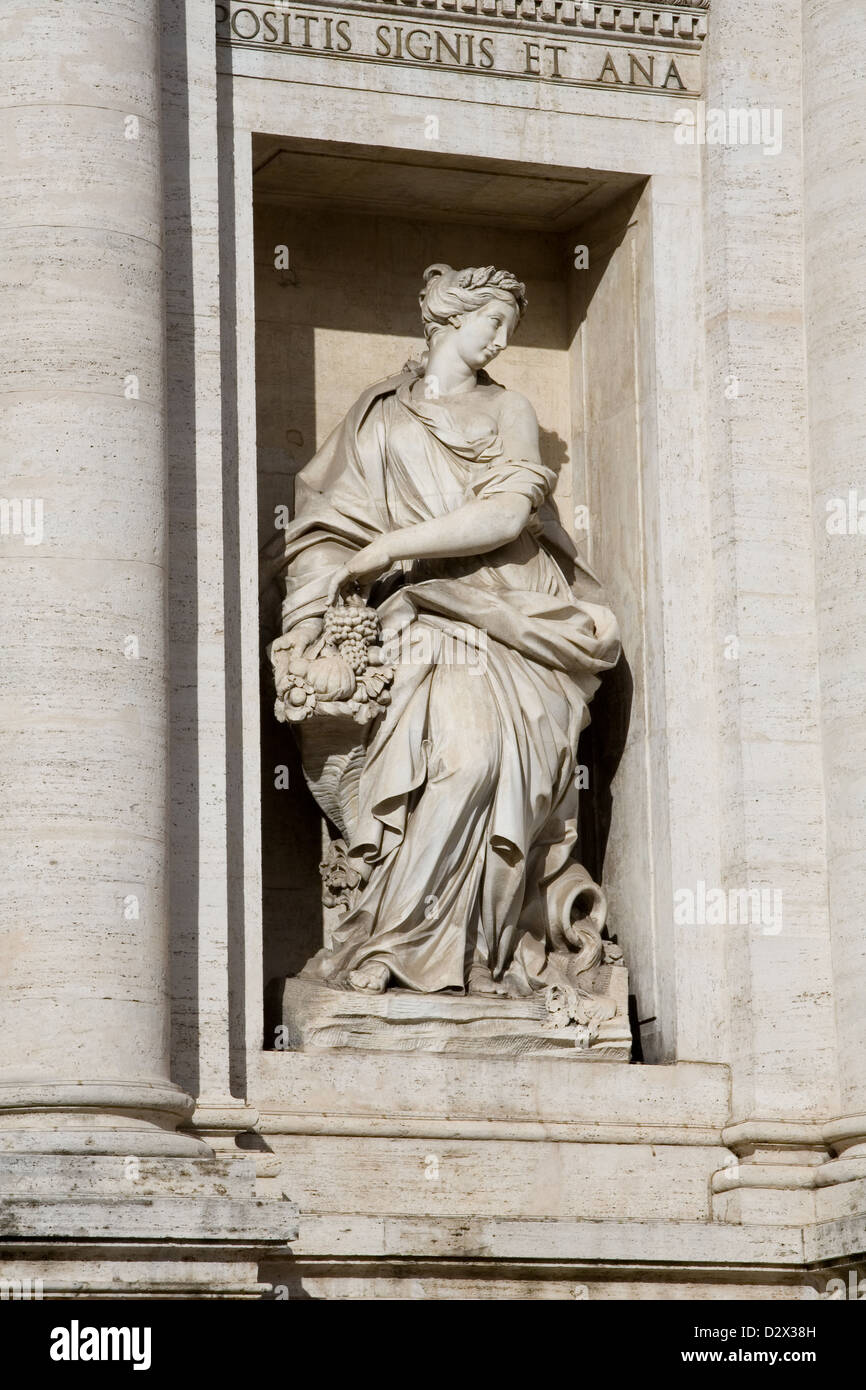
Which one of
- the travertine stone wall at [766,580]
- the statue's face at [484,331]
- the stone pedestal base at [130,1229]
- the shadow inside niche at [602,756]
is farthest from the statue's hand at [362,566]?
the stone pedestal base at [130,1229]

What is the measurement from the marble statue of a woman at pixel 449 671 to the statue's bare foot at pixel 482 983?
13 mm

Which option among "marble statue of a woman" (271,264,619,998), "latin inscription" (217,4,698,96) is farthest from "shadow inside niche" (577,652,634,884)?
"latin inscription" (217,4,698,96)

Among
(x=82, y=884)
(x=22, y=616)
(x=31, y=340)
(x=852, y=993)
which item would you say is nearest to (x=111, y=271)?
(x=31, y=340)

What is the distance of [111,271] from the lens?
13.2 metres

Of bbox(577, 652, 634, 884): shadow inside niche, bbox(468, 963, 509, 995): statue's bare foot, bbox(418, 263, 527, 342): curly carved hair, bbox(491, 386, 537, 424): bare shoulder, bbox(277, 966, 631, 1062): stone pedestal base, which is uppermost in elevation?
bbox(418, 263, 527, 342): curly carved hair

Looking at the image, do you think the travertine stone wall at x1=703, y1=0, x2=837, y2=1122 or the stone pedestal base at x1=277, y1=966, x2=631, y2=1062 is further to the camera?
the travertine stone wall at x1=703, y1=0, x2=837, y2=1122

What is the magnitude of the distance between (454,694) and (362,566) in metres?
0.75

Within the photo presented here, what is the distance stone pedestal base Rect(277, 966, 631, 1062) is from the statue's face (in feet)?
10.8

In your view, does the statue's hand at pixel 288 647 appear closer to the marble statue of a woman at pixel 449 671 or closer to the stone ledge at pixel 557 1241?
the marble statue of a woman at pixel 449 671

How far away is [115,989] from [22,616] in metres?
1.63

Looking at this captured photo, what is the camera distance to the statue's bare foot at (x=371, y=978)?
1391cm

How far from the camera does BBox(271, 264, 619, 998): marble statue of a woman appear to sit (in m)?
14.2

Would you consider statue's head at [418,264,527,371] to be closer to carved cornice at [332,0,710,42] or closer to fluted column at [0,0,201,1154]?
carved cornice at [332,0,710,42]

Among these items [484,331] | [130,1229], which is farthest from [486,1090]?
[484,331]
